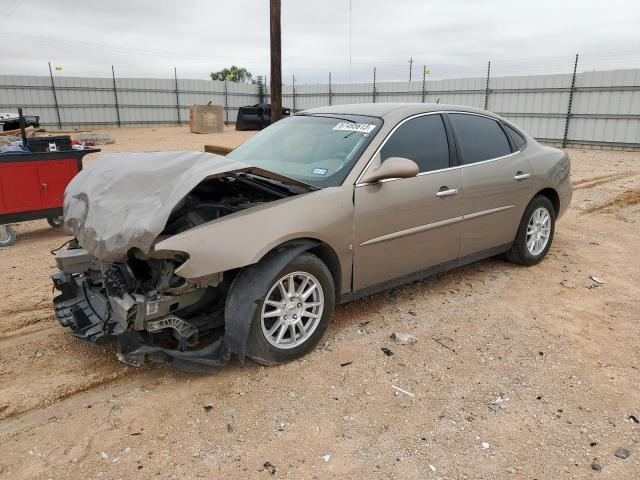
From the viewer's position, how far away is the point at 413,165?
3525 millimetres

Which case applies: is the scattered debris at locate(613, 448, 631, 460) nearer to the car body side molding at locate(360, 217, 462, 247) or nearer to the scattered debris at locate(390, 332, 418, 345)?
the scattered debris at locate(390, 332, 418, 345)

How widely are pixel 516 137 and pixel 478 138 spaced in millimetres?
708

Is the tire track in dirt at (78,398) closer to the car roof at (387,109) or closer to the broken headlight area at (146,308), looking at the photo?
the broken headlight area at (146,308)

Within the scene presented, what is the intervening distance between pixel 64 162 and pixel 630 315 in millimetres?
6468

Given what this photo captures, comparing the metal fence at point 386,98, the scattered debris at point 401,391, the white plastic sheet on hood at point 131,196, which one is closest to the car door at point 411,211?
the scattered debris at point 401,391

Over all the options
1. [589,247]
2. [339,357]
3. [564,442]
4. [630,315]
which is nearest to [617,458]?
[564,442]

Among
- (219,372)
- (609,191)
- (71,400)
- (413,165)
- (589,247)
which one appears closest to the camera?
(71,400)

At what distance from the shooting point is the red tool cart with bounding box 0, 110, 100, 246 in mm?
5910

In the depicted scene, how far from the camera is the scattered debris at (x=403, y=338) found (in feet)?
11.8

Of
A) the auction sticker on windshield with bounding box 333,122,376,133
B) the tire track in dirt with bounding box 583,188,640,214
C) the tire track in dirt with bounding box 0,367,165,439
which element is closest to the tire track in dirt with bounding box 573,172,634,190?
the tire track in dirt with bounding box 583,188,640,214

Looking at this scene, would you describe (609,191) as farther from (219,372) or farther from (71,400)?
(71,400)

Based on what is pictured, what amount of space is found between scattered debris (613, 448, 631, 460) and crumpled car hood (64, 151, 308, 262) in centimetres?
231

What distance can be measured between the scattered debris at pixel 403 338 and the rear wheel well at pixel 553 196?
244 centimetres

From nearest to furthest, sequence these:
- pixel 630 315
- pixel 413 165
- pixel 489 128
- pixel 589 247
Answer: pixel 413 165 < pixel 630 315 < pixel 489 128 < pixel 589 247
